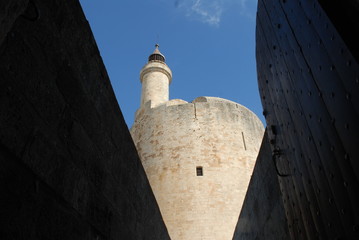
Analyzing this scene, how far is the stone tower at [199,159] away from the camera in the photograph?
34.5ft

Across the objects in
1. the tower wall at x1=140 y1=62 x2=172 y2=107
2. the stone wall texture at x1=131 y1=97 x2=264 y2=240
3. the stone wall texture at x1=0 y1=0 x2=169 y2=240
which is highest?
the tower wall at x1=140 y1=62 x2=172 y2=107

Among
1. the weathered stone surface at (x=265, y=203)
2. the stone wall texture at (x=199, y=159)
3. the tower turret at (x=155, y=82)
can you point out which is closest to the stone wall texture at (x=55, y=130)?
the weathered stone surface at (x=265, y=203)

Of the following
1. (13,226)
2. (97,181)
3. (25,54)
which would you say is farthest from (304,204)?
(25,54)

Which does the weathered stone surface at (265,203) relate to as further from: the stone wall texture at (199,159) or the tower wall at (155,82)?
the tower wall at (155,82)

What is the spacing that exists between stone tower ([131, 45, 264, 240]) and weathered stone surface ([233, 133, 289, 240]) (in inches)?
242

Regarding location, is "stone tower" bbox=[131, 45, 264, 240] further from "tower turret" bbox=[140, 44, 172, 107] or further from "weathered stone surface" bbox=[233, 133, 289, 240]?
"weathered stone surface" bbox=[233, 133, 289, 240]

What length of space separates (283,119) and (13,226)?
185 cm

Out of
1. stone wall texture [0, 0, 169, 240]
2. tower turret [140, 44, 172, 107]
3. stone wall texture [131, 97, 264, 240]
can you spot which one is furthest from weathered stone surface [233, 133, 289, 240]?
tower turret [140, 44, 172, 107]

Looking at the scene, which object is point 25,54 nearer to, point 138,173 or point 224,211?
point 138,173

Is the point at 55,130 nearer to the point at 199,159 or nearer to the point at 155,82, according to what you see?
the point at 199,159

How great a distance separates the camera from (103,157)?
7.30 feet

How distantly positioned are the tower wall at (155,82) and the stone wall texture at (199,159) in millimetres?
1612

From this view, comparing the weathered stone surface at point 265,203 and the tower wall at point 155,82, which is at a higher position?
the tower wall at point 155,82

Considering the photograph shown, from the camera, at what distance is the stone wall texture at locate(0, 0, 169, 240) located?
1236 mm
